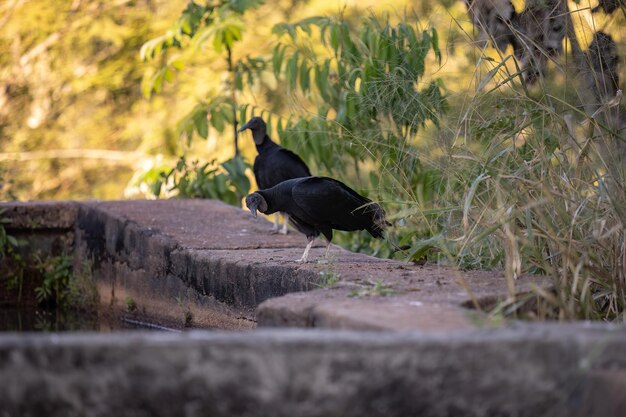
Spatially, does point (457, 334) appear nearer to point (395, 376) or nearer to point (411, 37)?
point (395, 376)

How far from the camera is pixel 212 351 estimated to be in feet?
6.74

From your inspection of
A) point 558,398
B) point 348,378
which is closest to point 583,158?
point 558,398

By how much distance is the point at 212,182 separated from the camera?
7227mm

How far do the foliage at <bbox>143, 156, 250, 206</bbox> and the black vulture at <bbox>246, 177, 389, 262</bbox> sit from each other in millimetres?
2650

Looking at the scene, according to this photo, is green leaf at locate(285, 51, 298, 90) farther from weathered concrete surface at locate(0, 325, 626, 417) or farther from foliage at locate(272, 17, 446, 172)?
weathered concrete surface at locate(0, 325, 626, 417)

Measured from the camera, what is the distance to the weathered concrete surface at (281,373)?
2.05 meters

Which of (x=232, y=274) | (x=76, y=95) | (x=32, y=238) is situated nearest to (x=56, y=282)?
(x=32, y=238)

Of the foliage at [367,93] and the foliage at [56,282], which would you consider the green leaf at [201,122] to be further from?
the foliage at [56,282]

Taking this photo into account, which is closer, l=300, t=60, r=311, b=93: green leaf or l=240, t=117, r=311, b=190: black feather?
l=240, t=117, r=311, b=190: black feather

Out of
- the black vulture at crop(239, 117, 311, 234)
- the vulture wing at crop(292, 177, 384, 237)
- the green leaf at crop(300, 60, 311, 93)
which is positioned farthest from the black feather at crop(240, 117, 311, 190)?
the vulture wing at crop(292, 177, 384, 237)

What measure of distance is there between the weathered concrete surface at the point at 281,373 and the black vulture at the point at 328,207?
2.05 m

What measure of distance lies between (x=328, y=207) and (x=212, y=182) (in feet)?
9.98

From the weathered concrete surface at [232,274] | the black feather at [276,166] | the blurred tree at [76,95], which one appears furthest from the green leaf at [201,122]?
the blurred tree at [76,95]

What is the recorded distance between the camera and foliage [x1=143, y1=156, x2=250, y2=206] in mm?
7215
